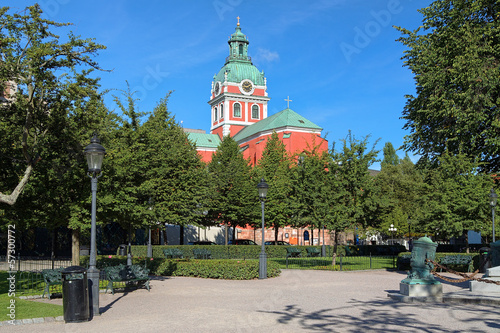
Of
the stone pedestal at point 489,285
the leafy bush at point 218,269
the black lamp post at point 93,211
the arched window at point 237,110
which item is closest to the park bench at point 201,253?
the leafy bush at point 218,269

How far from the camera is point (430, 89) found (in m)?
25.2

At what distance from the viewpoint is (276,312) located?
11.2m

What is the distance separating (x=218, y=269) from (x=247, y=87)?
69.4 m

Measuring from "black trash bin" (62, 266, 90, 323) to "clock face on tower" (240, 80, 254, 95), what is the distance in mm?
78221

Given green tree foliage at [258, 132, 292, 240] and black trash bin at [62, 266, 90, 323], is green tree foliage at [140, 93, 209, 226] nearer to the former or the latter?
green tree foliage at [258, 132, 292, 240]

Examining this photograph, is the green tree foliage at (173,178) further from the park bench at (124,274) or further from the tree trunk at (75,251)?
the park bench at (124,274)

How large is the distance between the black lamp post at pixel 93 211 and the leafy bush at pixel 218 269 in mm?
9403

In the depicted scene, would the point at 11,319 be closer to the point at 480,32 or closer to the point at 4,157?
the point at 4,157

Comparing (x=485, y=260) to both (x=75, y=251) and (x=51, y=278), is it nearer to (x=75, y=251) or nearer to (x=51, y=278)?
(x=51, y=278)

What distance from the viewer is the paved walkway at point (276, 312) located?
935 centimetres

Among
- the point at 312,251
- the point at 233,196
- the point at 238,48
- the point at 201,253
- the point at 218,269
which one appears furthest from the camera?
the point at 238,48

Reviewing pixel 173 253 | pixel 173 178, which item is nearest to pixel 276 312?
pixel 173 253

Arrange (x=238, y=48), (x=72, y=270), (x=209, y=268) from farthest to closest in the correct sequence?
(x=238, y=48) → (x=209, y=268) → (x=72, y=270)

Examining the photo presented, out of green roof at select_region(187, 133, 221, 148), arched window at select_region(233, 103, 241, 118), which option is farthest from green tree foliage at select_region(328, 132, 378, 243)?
arched window at select_region(233, 103, 241, 118)
